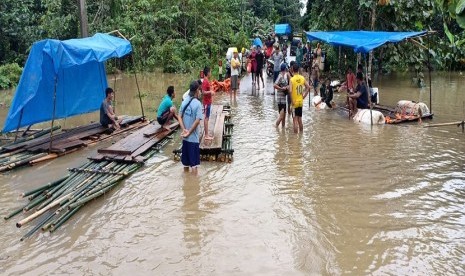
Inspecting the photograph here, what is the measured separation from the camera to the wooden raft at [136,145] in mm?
8242

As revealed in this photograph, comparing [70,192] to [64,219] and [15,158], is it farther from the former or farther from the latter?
[15,158]

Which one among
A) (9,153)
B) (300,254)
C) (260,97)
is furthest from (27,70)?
(260,97)

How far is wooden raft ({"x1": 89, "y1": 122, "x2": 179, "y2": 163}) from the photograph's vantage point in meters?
8.24

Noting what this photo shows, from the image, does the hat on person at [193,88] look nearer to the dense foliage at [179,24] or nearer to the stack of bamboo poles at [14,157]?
the stack of bamboo poles at [14,157]

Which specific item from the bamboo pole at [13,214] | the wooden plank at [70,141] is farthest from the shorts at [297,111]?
the bamboo pole at [13,214]

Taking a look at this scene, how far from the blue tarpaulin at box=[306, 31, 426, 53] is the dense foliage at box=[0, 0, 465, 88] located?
16.6 ft

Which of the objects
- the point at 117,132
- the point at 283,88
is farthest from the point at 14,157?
the point at 283,88

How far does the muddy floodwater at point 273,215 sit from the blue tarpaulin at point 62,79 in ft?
5.27

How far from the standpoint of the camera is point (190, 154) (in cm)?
752

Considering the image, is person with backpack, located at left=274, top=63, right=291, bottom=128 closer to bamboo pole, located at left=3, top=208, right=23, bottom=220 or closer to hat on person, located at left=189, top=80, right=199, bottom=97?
hat on person, located at left=189, top=80, right=199, bottom=97

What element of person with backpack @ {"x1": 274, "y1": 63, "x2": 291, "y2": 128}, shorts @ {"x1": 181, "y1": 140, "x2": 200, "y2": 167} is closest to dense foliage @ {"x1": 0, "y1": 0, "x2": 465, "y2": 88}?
person with backpack @ {"x1": 274, "y1": 63, "x2": 291, "y2": 128}

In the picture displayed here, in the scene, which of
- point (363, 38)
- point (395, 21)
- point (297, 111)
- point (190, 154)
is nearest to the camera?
point (190, 154)

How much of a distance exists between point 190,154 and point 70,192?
2.02 metres

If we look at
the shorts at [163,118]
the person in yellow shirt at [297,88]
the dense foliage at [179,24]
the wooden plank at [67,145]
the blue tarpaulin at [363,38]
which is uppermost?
the dense foliage at [179,24]
